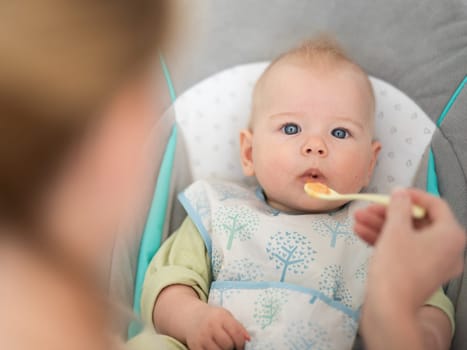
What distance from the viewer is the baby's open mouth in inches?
46.4

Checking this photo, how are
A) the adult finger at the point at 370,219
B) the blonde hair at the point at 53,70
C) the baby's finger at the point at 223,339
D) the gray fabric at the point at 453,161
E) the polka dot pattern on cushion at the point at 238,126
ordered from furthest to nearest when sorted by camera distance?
the polka dot pattern on cushion at the point at 238,126 → the gray fabric at the point at 453,161 → the baby's finger at the point at 223,339 → the adult finger at the point at 370,219 → the blonde hair at the point at 53,70

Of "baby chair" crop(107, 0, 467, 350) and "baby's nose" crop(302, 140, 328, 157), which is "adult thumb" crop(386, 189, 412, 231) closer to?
"baby's nose" crop(302, 140, 328, 157)

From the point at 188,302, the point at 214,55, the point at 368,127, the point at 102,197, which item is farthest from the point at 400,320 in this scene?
the point at 214,55

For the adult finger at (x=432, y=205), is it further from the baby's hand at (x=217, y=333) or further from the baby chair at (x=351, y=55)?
the baby chair at (x=351, y=55)

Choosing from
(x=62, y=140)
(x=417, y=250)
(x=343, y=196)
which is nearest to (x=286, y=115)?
(x=343, y=196)

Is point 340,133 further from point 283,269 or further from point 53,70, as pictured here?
point 53,70

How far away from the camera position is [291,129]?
4.07 ft

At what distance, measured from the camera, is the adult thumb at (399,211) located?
712 millimetres

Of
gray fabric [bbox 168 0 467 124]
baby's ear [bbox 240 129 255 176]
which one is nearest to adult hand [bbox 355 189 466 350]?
baby's ear [bbox 240 129 255 176]

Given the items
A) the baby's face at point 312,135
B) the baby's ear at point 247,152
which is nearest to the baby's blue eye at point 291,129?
the baby's face at point 312,135

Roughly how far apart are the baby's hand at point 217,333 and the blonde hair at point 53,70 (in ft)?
1.72

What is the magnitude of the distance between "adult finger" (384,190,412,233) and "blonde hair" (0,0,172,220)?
336mm

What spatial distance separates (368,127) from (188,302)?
51 centimetres

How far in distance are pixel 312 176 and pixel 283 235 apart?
0.13 metres
